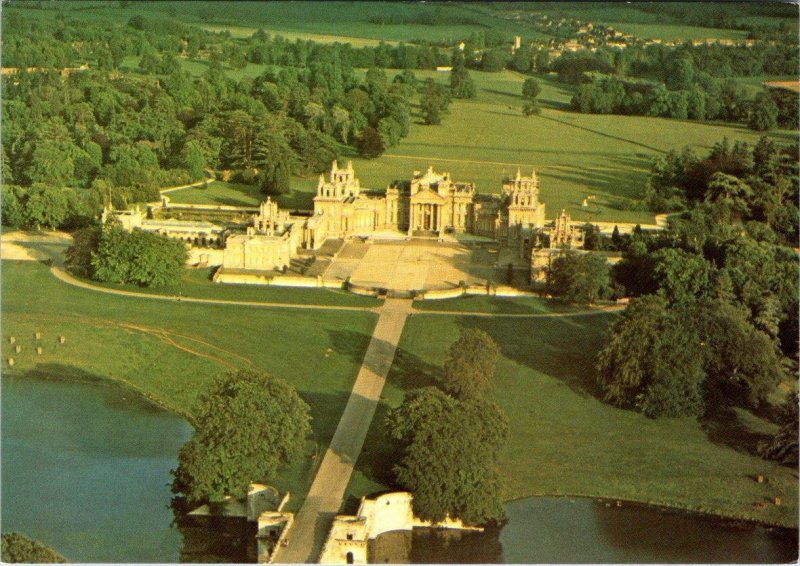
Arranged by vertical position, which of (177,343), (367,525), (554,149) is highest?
(367,525)

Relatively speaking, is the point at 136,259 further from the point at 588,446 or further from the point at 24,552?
the point at 24,552

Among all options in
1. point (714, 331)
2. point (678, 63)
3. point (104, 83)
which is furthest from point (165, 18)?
point (714, 331)

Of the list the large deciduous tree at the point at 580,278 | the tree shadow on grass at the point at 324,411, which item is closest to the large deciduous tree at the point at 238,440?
the tree shadow on grass at the point at 324,411

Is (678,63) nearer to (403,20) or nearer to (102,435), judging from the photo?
(403,20)

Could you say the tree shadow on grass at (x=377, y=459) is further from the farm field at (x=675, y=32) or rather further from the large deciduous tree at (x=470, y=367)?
the farm field at (x=675, y=32)

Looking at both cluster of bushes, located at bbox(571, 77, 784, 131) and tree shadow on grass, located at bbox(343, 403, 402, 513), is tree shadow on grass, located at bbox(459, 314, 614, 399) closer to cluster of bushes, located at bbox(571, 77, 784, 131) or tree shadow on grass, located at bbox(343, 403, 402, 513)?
tree shadow on grass, located at bbox(343, 403, 402, 513)

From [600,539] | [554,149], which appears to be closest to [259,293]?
[600,539]
